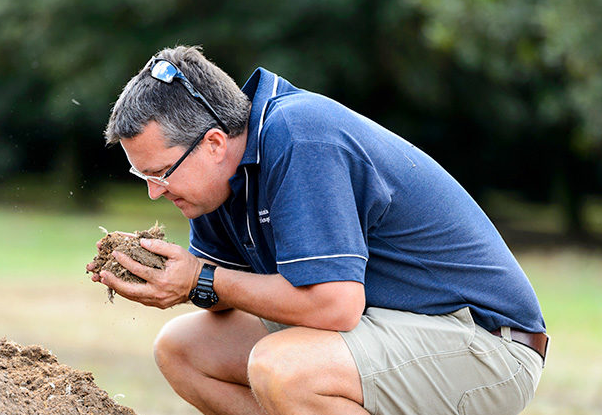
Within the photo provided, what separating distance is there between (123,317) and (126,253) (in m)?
8.42

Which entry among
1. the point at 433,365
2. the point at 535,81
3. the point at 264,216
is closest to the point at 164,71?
the point at 264,216

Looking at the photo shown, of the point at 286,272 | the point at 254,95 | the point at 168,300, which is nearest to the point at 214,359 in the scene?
the point at 168,300

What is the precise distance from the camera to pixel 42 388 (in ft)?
13.3

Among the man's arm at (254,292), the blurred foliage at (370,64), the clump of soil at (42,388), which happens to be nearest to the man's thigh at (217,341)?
the clump of soil at (42,388)

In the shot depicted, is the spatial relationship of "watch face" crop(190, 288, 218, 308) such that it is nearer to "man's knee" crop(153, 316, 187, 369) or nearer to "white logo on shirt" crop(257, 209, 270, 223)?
"white logo on shirt" crop(257, 209, 270, 223)

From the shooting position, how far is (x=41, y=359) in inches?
173

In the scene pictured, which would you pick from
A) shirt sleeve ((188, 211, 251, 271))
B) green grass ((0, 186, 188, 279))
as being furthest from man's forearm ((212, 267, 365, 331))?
green grass ((0, 186, 188, 279))

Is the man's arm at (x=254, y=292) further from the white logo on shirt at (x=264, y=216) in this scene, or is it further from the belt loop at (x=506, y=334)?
the belt loop at (x=506, y=334)

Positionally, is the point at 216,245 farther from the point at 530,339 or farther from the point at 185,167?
the point at 530,339

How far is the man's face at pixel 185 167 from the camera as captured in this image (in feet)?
12.6

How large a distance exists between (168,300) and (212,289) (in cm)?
20

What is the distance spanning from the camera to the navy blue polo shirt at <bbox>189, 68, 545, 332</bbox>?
357 centimetres

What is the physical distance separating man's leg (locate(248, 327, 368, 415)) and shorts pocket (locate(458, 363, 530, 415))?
0.51m

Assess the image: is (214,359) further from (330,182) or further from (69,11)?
(69,11)
